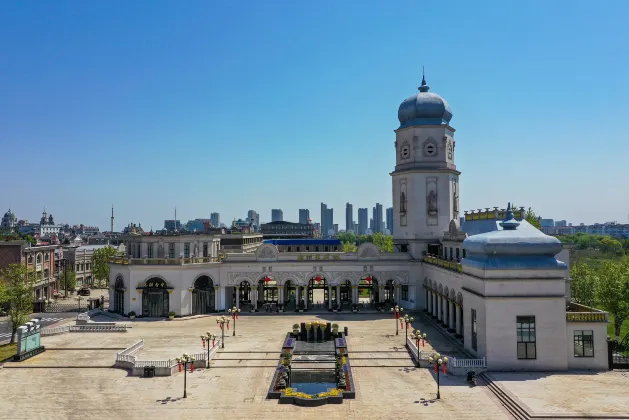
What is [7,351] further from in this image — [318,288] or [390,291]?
[390,291]

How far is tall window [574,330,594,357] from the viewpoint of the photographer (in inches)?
1315

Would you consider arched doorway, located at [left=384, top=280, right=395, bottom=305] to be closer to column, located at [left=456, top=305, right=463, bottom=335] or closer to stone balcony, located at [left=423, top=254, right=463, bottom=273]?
stone balcony, located at [left=423, top=254, right=463, bottom=273]

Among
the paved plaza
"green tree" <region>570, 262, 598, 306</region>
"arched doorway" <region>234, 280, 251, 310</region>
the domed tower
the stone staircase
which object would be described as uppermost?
the domed tower

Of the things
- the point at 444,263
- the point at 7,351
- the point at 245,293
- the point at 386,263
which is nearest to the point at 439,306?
the point at 444,263

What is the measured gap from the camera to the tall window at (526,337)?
33500 mm

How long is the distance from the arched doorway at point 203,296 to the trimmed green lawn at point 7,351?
1863cm

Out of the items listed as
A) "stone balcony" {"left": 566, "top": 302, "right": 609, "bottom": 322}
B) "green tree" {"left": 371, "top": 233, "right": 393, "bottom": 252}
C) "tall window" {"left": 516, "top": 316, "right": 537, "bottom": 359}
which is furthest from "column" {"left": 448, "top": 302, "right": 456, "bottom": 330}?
"green tree" {"left": 371, "top": 233, "right": 393, "bottom": 252}

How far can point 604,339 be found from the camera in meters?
33.3

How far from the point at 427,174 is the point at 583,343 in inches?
1166

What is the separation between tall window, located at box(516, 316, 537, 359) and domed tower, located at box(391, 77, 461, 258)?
1013 inches

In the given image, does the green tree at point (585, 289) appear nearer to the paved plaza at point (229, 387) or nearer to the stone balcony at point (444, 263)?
the stone balcony at point (444, 263)

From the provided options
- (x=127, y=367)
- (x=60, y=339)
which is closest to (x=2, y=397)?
(x=127, y=367)

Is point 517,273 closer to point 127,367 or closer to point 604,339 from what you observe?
point 604,339

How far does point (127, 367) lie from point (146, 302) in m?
21.3
